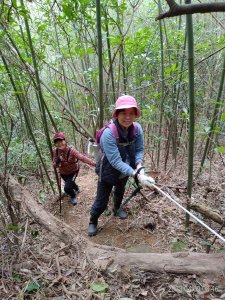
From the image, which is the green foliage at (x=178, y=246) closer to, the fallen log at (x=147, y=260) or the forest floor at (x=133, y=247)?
the forest floor at (x=133, y=247)

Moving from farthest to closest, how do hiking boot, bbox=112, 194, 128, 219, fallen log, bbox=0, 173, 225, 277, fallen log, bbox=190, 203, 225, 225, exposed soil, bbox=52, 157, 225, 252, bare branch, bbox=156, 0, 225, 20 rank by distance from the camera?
hiking boot, bbox=112, 194, 128, 219 → exposed soil, bbox=52, 157, 225, 252 → fallen log, bbox=190, 203, 225, 225 → fallen log, bbox=0, 173, 225, 277 → bare branch, bbox=156, 0, 225, 20

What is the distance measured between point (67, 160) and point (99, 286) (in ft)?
7.10

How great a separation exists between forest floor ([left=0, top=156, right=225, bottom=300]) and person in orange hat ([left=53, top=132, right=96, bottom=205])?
320 millimetres

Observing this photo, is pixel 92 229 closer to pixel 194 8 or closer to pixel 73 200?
pixel 73 200

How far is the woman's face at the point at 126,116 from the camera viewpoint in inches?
95.0

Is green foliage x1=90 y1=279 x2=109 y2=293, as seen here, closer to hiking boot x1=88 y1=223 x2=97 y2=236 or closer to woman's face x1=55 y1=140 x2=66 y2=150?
hiking boot x1=88 y1=223 x2=97 y2=236

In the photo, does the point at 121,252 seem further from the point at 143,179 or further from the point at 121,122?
the point at 121,122

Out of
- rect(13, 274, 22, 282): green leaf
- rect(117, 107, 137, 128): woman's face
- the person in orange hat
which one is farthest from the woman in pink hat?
rect(13, 274, 22, 282): green leaf

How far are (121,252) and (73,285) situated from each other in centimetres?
48

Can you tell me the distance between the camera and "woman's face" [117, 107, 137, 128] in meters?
2.41

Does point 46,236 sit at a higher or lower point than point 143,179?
lower

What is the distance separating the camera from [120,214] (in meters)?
3.23

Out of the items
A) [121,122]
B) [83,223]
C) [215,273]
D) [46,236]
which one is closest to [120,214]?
[83,223]

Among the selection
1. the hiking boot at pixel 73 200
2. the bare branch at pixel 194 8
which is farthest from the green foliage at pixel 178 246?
the bare branch at pixel 194 8
